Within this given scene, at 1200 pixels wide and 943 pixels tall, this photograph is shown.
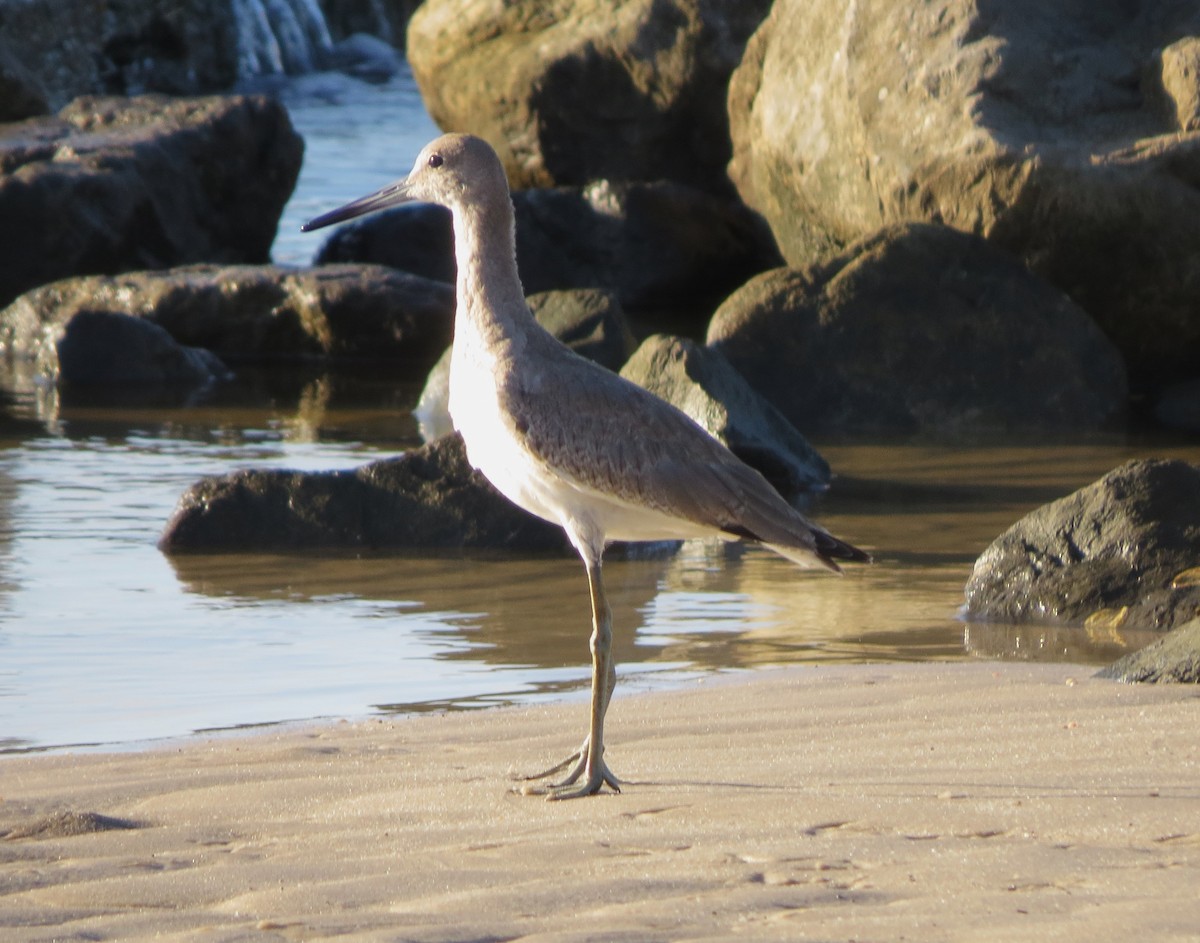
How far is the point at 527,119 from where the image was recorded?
1838 cm

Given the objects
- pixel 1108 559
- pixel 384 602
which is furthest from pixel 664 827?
pixel 384 602

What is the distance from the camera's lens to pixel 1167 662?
5.62m

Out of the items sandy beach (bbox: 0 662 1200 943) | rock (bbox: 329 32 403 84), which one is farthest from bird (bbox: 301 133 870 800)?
rock (bbox: 329 32 403 84)

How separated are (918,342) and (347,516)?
193 inches

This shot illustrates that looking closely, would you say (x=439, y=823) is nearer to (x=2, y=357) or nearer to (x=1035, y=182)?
(x=1035, y=182)

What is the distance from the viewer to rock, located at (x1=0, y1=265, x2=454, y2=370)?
1543 centimetres

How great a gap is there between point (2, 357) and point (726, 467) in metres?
11.4

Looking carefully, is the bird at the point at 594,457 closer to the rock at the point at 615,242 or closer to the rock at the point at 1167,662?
the rock at the point at 1167,662

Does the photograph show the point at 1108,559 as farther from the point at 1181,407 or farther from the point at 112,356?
the point at 112,356

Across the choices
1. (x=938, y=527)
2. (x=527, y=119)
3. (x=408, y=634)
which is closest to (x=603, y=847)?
(x=408, y=634)

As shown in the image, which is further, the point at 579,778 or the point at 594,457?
the point at 594,457

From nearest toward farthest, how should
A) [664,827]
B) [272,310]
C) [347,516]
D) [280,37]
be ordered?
[664,827] → [347,516] → [272,310] → [280,37]

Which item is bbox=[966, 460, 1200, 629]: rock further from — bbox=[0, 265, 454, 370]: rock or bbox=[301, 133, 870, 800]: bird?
bbox=[0, 265, 454, 370]: rock

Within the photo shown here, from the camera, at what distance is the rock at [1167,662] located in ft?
18.2
